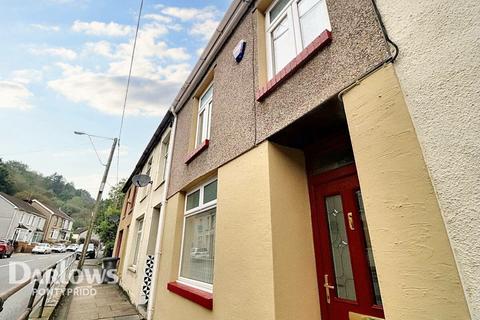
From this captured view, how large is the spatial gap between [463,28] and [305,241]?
215 centimetres

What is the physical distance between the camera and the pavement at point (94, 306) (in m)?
5.71

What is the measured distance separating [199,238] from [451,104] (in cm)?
427

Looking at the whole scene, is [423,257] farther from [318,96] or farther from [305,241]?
[318,96]

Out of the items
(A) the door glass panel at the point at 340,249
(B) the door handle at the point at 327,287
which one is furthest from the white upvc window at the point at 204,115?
(B) the door handle at the point at 327,287

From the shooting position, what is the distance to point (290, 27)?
3.15 m

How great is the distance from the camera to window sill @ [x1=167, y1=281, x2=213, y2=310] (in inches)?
128

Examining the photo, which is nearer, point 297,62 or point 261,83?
point 297,62

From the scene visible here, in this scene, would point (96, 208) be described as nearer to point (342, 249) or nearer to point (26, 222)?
point (342, 249)

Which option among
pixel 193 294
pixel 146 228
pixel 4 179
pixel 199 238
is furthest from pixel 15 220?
pixel 193 294

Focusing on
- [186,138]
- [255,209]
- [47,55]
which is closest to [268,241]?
[255,209]

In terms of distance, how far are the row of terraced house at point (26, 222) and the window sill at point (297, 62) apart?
49.4m

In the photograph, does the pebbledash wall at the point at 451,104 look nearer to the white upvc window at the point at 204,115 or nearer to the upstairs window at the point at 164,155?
the white upvc window at the point at 204,115

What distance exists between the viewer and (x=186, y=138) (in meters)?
5.82

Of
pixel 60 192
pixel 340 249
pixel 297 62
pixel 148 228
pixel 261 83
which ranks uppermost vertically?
pixel 60 192
